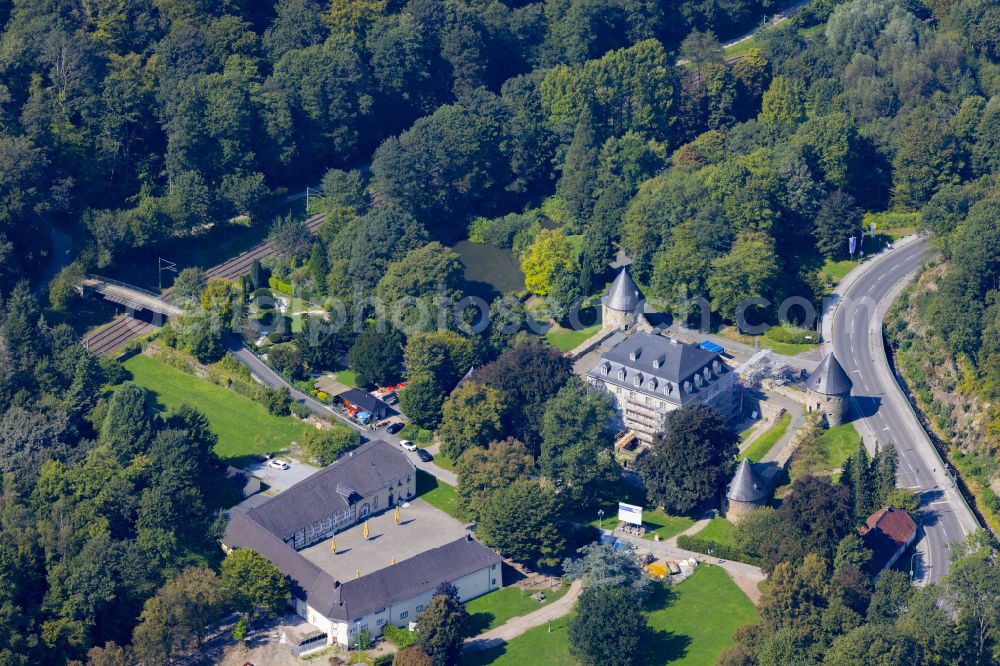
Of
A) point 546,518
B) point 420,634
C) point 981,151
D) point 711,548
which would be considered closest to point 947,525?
point 711,548

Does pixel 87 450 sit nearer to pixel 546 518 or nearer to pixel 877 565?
pixel 546 518

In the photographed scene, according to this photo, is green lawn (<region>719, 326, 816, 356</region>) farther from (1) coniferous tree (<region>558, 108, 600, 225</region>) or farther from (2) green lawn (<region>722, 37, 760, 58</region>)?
(2) green lawn (<region>722, 37, 760, 58</region>)

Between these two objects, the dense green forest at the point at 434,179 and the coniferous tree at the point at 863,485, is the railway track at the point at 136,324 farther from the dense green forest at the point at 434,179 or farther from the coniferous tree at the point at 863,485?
the coniferous tree at the point at 863,485

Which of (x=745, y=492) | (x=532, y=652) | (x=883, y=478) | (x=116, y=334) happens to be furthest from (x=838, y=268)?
(x=116, y=334)

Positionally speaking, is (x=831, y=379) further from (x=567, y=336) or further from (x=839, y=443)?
(x=567, y=336)

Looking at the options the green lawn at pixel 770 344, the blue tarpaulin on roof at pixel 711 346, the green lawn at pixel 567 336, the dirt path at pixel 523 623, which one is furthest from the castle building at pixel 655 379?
the dirt path at pixel 523 623

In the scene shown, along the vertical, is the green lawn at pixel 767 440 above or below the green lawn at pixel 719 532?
above

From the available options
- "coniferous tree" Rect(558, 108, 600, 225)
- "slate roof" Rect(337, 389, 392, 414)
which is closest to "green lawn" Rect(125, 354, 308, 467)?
"slate roof" Rect(337, 389, 392, 414)
